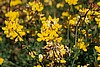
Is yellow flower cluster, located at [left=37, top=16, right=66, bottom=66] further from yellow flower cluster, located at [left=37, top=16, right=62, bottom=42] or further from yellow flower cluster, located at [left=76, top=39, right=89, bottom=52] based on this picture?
yellow flower cluster, located at [left=76, top=39, right=89, bottom=52]

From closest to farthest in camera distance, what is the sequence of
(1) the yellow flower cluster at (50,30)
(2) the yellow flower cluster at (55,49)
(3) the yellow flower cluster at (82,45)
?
(2) the yellow flower cluster at (55,49), (1) the yellow flower cluster at (50,30), (3) the yellow flower cluster at (82,45)

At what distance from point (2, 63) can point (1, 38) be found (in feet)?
1.85

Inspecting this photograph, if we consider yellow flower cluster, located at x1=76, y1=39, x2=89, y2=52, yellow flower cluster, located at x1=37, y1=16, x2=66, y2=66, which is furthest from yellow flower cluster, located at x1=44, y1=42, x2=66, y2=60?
yellow flower cluster, located at x1=76, y1=39, x2=89, y2=52

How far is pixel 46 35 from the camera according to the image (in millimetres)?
2928

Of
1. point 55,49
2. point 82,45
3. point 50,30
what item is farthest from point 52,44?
point 82,45

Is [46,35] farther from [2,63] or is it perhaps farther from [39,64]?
[2,63]

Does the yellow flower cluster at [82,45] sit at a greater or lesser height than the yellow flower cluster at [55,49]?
lesser

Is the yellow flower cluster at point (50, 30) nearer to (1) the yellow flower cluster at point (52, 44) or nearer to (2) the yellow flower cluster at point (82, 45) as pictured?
(1) the yellow flower cluster at point (52, 44)

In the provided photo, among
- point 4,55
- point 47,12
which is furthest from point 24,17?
point 4,55

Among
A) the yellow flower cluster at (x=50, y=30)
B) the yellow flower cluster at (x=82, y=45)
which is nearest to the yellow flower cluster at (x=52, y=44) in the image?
the yellow flower cluster at (x=50, y=30)

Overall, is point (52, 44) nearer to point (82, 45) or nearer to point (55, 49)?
point (55, 49)

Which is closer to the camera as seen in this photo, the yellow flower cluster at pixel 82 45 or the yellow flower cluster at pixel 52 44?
the yellow flower cluster at pixel 52 44

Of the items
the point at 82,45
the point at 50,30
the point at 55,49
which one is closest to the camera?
the point at 55,49

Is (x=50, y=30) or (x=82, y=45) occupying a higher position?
(x=50, y=30)
